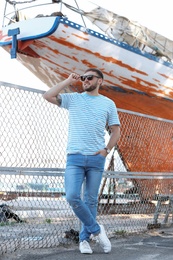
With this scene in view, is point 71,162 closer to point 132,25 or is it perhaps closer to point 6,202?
point 6,202

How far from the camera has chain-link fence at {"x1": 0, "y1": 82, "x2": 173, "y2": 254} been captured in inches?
168

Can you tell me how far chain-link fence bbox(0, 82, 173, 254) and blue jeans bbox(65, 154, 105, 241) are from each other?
59 centimetres

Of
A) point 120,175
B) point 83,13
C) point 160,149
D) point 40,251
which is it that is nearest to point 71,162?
point 40,251

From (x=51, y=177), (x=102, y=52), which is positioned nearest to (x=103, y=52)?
(x=102, y=52)

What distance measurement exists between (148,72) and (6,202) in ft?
23.8

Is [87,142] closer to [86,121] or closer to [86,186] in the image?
[86,121]

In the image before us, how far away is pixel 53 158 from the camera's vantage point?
4.75 metres

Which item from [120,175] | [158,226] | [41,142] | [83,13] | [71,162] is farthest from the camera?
[83,13]

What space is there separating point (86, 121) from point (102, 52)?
7184mm

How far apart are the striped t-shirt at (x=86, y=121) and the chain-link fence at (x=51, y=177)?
0.57m

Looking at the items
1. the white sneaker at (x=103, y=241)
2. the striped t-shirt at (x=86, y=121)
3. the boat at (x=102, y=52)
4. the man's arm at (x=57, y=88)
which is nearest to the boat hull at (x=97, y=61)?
the boat at (x=102, y=52)

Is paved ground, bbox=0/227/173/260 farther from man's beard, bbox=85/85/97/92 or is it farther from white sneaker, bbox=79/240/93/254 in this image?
man's beard, bbox=85/85/97/92

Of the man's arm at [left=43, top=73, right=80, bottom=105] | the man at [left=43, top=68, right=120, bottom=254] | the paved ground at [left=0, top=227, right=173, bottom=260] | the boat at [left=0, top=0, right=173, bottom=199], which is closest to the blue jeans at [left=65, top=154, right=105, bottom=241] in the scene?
the man at [left=43, top=68, right=120, bottom=254]

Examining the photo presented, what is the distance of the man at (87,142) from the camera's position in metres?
3.93
